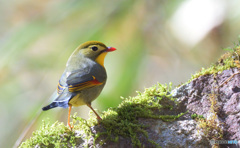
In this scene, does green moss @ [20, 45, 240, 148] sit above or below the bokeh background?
below

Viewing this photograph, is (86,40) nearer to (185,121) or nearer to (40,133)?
(40,133)

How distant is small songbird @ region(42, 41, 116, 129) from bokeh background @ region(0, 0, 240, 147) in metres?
0.14

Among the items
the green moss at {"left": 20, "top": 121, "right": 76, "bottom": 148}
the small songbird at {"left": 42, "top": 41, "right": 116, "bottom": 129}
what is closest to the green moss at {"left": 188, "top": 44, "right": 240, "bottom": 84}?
the small songbird at {"left": 42, "top": 41, "right": 116, "bottom": 129}

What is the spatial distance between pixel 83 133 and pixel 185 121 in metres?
0.81

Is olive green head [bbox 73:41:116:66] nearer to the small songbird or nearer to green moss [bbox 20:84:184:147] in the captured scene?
the small songbird

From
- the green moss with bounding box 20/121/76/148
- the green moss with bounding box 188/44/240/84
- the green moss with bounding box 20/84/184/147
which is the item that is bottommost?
the green moss with bounding box 20/121/76/148

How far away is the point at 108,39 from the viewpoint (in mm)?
3334

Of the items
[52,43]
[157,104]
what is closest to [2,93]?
[52,43]

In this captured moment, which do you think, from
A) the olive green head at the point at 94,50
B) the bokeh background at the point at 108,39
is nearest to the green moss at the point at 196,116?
the bokeh background at the point at 108,39

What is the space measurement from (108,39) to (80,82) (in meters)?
0.74

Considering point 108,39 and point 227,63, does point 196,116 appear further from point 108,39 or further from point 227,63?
point 108,39

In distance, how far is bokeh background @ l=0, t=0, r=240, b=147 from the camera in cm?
291

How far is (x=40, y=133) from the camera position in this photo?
97.4 inches

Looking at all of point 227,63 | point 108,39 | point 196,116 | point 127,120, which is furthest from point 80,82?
point 227,63
